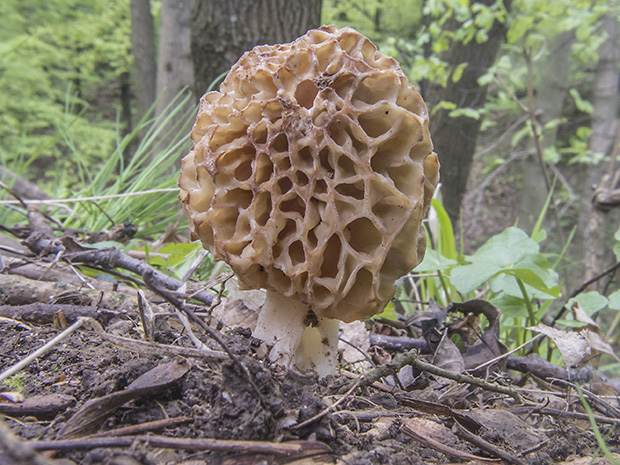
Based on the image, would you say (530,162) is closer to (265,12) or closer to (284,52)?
(265,12)

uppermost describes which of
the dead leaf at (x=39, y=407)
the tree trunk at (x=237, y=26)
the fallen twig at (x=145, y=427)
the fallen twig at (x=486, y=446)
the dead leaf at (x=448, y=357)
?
the tree trunk at (x=237, y=26)

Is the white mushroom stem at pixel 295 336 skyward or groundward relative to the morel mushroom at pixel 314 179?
groundward

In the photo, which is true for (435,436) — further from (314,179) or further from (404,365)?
(314,179)

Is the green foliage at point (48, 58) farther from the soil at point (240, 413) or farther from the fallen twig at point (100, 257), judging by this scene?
the soil at point (240, 413)

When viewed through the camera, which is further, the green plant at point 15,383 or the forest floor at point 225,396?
the green plant at point 15,383

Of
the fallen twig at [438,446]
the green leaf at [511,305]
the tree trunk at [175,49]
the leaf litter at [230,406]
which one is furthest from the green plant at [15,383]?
the tree trunk at [175,49]

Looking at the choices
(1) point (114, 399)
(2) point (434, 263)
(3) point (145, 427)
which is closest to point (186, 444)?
(3) point (145, 427)

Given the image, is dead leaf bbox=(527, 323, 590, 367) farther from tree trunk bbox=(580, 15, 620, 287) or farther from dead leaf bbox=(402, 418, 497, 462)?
tree trunk bbox=(580, 15, 620, 287)

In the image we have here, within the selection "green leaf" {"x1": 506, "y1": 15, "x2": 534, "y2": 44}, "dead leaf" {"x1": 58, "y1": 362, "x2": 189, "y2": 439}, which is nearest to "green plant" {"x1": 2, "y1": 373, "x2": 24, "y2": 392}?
"dead leaf" {"x1": 58, "y1": 362, "x2": 189, "y2": 439}

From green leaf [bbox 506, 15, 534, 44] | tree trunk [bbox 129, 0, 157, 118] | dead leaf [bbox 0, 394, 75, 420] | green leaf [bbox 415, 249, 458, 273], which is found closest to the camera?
dead leaf [bbox 0, 394, 75, 420]
